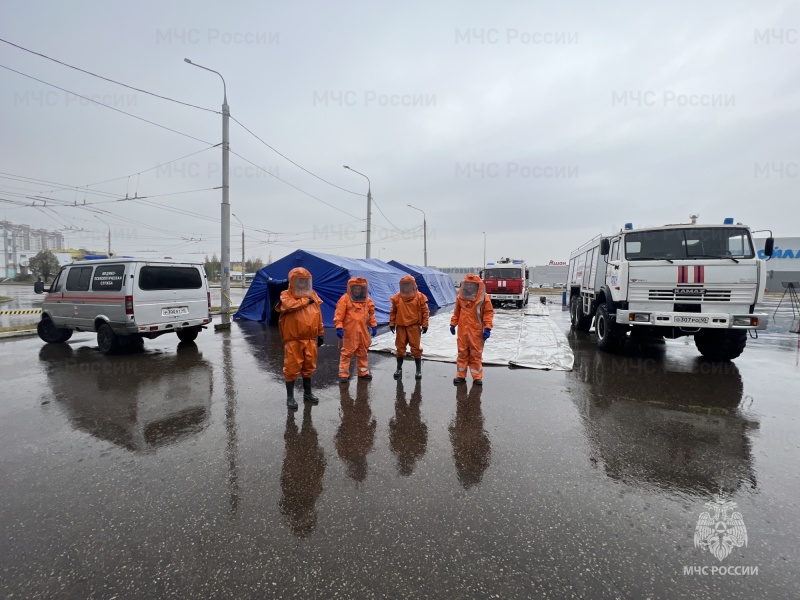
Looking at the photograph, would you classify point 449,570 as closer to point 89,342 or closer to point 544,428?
point 544,428

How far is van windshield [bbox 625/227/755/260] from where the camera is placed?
659 cm

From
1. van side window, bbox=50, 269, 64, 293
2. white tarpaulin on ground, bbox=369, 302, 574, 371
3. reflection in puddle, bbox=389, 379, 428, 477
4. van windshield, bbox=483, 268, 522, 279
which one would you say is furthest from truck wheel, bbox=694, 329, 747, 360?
van side window, bbox=50, 269, 64, 293

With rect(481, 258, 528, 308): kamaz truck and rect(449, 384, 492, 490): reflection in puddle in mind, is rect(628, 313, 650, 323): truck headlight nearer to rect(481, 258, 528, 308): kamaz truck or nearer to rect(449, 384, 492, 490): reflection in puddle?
rect(449, 384, 492, 490): reflection in puddle

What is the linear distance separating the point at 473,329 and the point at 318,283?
7.48 metres

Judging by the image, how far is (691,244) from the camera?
6.82m

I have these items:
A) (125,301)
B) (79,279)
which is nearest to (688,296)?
(125,301)

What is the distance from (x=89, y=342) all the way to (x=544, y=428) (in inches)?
432

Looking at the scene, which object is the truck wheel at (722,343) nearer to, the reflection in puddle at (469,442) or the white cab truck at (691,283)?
the white cab truck at (691,283)

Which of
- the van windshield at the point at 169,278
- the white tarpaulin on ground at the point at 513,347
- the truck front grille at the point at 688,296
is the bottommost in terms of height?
the white tarpaulin on ground at the point at 513,347

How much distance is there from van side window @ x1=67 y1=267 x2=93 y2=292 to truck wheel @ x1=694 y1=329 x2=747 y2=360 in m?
12.7

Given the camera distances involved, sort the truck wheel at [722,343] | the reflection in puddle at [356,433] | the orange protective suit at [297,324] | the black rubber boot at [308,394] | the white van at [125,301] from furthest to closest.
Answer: the white van at [125,301]
the truck wheel at [722,343]
the black rubber boot at [308,394]
the orange protective suit at [297,324]
the reflection in puddle at [356,433]

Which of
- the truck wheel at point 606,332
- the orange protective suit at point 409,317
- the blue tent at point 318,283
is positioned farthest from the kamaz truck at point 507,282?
the orange protective suit at point 409,317

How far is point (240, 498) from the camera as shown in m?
2.75

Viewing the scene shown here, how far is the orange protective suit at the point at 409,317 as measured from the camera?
6.19m
